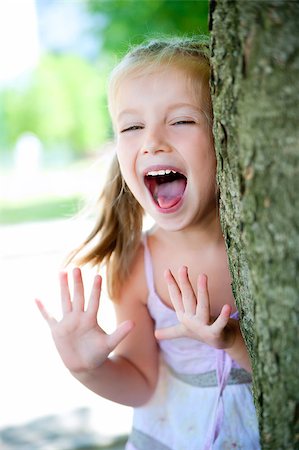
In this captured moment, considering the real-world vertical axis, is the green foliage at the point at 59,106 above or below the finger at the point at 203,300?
above

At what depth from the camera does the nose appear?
197 cm

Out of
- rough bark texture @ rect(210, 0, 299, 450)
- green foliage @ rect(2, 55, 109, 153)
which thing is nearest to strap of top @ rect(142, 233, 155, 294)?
rough bark texture @ rect(210, 0, 299, 450)

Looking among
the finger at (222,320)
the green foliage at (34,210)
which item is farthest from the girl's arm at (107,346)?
the green foliage at (34,210)

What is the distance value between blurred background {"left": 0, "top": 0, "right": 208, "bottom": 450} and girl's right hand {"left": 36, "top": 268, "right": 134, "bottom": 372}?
0.50m

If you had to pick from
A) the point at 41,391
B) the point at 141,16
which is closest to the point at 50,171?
the point at 141,16

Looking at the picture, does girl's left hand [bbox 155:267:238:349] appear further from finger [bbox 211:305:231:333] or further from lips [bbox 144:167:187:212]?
lips [bbox 144:167:187:212]

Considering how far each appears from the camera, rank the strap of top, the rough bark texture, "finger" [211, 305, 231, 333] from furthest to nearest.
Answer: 1. the strap of top
2. "finger" [211, 305, 231, 333]
3. the rough bark texture

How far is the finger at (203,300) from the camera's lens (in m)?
1.75

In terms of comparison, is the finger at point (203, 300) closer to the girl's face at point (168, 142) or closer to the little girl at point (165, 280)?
the little girl at point (165, 280)

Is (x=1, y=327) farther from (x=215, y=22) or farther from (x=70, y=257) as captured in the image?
(x=215, y=22)

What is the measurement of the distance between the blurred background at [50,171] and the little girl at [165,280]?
31 centimetres

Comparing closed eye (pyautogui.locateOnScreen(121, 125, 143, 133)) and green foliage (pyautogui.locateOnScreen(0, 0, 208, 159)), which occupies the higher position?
green foliage (pyautogui.locateOnScreen(0, 0, 208, 159))

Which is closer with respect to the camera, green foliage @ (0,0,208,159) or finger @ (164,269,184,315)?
finger @ (164,269,184,315)

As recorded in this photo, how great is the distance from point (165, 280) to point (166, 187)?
12.4 inches
